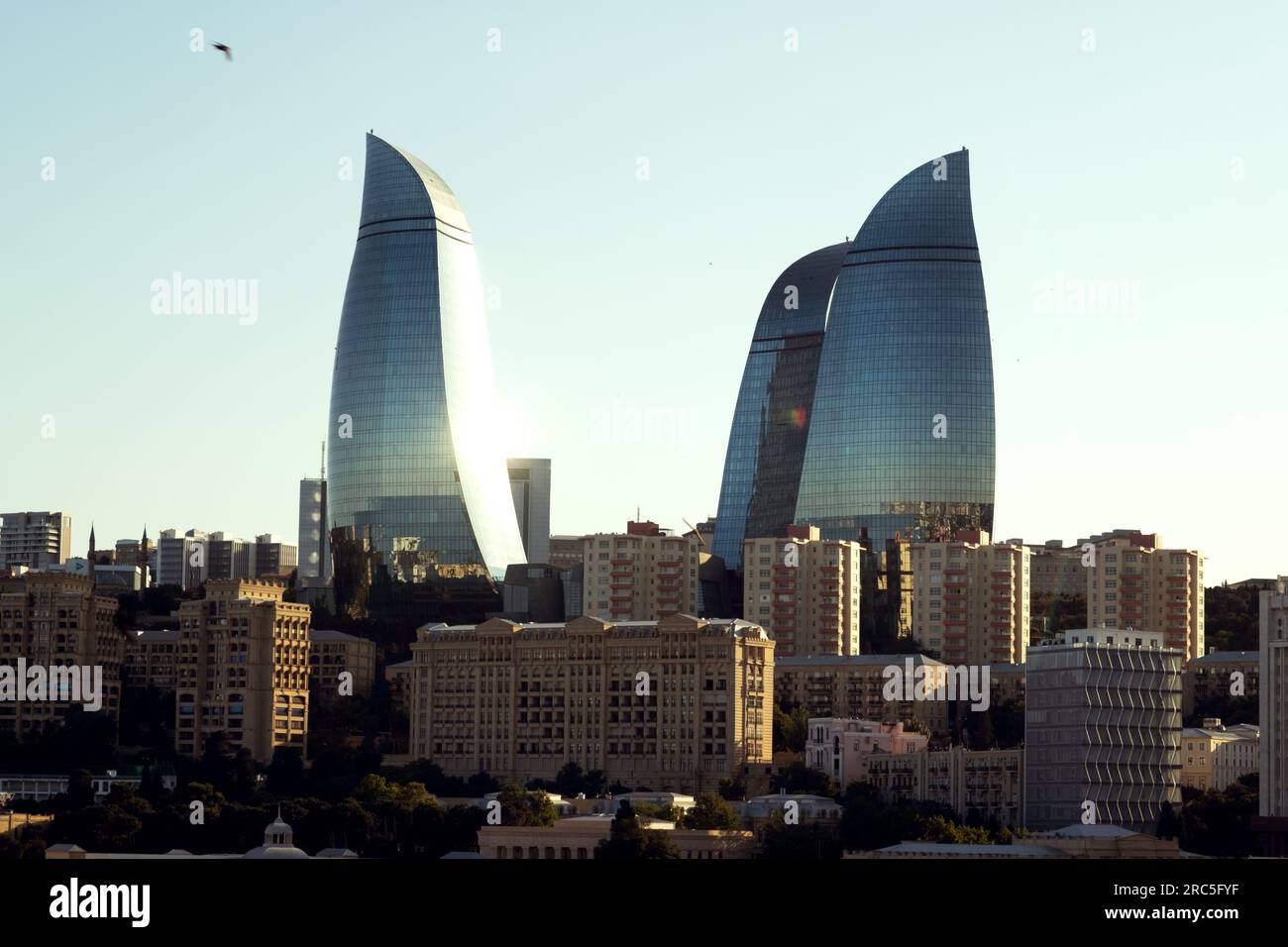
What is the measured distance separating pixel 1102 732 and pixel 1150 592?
39.6m

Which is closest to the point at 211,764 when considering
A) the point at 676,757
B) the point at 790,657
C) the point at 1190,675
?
the point at 676,757

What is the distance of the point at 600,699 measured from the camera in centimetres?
18088

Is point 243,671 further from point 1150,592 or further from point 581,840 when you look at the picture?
point 1150,592

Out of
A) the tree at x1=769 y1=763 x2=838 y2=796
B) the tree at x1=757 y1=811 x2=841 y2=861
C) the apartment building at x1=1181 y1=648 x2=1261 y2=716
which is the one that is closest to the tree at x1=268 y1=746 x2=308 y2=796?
the tree at x1=769 y1=763 x2=838 y2=796

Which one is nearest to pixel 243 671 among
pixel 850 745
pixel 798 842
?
pixel 850 745

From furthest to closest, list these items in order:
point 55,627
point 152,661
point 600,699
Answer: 1. point 152,661
2. point 55,627
3. point 600,699

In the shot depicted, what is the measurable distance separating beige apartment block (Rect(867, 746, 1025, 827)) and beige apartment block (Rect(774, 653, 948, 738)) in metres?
20.6

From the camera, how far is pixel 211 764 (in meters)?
174

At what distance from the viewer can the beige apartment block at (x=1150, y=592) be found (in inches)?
7726

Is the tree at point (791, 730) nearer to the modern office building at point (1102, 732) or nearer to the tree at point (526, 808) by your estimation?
the modern office building at point (1102, 732)

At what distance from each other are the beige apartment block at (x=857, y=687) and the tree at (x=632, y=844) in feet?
139

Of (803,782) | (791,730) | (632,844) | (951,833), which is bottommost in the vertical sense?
(632,844)

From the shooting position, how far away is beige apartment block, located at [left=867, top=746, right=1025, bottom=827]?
516ft

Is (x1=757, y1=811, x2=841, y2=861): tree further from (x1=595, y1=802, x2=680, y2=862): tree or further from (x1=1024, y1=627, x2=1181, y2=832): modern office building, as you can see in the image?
(x1=1024, y1=627, x2=1181, y2=832): modern office building
